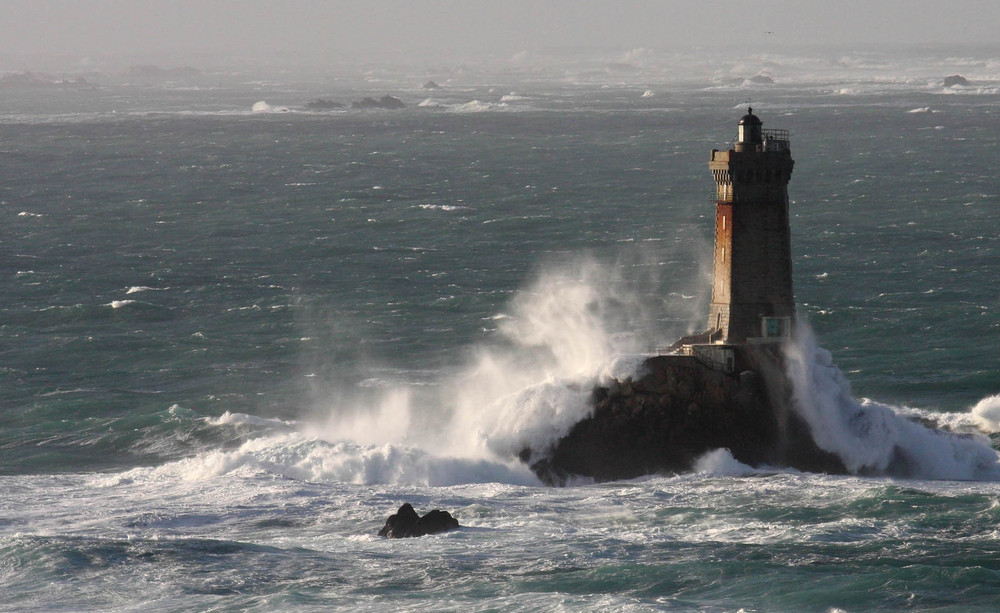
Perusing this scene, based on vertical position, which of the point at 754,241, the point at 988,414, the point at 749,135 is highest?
the point at 749,135

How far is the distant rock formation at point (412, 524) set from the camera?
47938 mm

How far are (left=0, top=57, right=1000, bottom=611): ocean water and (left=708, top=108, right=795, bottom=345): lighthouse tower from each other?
6.88ft

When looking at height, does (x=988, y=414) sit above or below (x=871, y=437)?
below

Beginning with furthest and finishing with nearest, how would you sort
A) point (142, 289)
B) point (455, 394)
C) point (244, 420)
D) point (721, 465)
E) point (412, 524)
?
1. point (142, 289)
2. point (455, 394)
3. point (244, 420)
4. point (721, 465)
5. point (412, 524)

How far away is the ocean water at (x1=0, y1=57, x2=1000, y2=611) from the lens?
4403cm

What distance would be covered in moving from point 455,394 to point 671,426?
11.9 m

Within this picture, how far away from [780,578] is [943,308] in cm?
3671

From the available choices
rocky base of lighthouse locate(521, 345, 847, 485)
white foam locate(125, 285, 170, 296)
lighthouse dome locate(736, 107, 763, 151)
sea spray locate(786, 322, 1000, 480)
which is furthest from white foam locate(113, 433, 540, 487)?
white foam locate(125, 285, 170, 296)

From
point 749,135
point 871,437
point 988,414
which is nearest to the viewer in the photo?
point 749,135

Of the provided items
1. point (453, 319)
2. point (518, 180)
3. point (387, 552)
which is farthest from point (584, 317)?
point (518, 180)

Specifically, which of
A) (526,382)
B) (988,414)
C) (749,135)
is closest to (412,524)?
(526,382)

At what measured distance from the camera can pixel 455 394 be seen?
6525 centimetres

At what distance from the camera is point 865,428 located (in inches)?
2292

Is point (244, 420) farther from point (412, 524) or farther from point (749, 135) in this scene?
point (749, 135)
